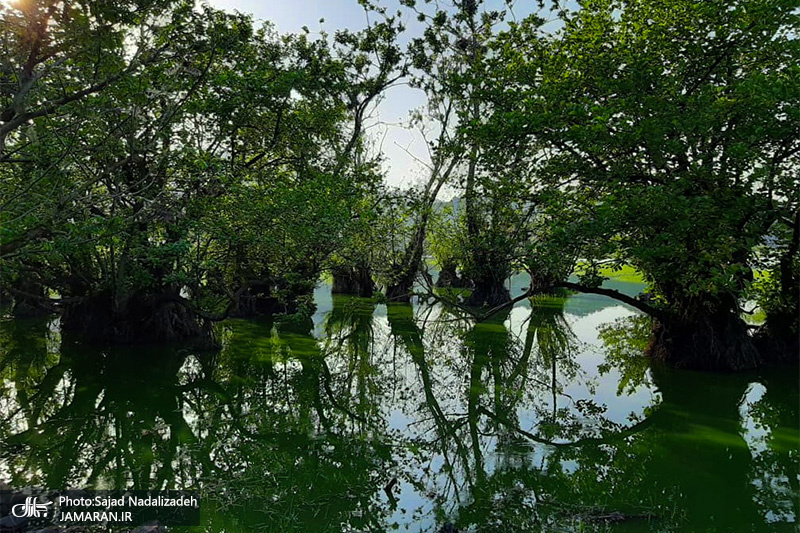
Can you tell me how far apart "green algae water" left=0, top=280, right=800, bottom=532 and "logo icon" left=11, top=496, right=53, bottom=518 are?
3.01 feet

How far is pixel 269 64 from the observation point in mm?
15648

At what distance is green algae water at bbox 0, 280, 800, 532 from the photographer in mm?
6082

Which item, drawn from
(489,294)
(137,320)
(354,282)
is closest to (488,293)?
(489,294)

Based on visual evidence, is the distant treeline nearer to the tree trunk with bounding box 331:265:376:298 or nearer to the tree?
the tree

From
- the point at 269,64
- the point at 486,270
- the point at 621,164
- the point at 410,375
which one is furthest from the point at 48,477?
the point at 486,270

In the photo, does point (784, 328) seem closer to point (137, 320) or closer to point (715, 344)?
point (715, 344)

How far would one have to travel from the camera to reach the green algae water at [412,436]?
20.0 feet

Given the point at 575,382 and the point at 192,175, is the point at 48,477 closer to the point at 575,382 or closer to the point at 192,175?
the point at 192,175

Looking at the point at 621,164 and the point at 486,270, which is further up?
the point at 621,164

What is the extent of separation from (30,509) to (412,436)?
5.31m

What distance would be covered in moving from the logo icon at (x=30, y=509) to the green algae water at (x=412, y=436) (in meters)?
0.92

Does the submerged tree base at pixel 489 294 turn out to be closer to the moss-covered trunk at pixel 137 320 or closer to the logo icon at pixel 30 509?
the moss-covered trunk at pixel 137 320

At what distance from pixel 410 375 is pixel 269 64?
10.4m

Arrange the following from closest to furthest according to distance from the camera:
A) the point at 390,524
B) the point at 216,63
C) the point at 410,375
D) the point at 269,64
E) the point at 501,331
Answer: the point at 390,524 → the point at 410,375 → the point at 216,63 → the point at 269,64 → the point at 501,331
